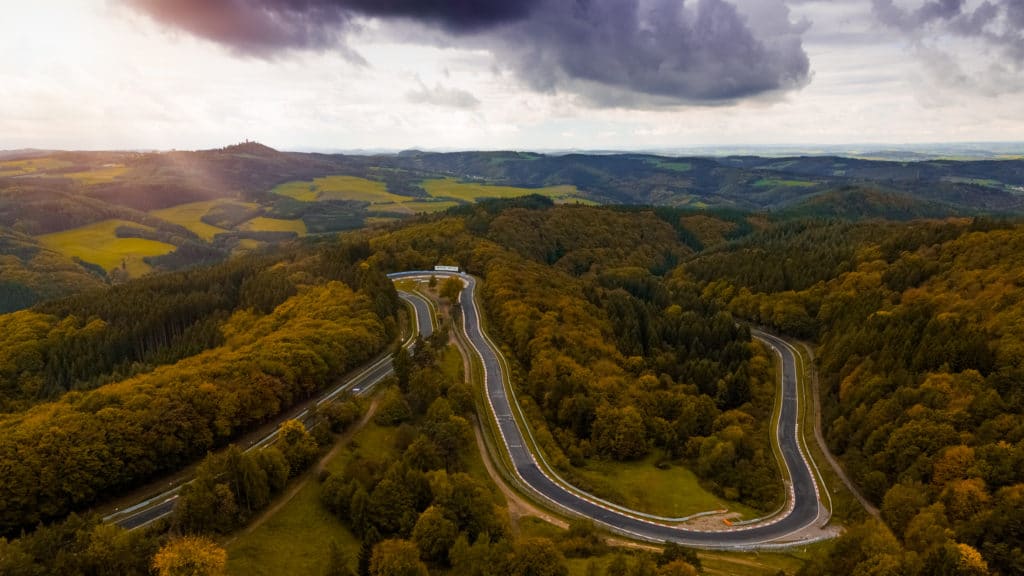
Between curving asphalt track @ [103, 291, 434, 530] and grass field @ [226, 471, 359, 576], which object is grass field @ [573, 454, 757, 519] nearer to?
grass field @ [226, 471, 359, 576]

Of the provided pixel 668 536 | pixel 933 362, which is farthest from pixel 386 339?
pixel 933 362

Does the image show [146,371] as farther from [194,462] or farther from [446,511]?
[446,511]

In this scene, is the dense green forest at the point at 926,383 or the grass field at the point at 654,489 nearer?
the dense green forest at the point at 926,383

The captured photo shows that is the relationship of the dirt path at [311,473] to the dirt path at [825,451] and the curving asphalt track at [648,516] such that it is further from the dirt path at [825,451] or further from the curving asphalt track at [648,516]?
the dirt path at [825,451]

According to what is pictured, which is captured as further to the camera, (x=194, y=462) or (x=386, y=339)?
(x=386, y=339)

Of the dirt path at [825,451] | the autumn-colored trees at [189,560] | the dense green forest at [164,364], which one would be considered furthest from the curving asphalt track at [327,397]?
the dirt path at [825,451]

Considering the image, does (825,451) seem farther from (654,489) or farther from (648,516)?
(648,516)
